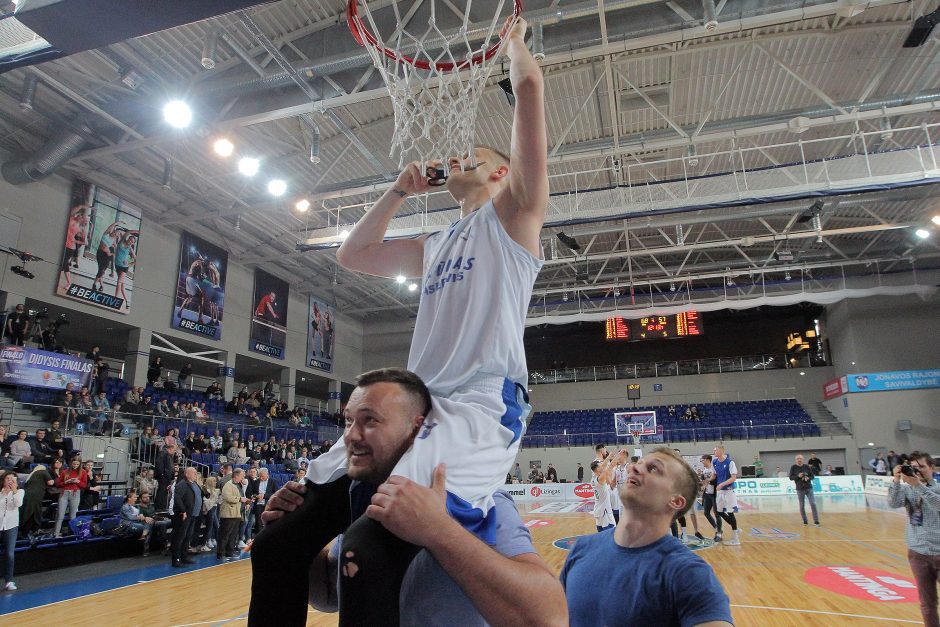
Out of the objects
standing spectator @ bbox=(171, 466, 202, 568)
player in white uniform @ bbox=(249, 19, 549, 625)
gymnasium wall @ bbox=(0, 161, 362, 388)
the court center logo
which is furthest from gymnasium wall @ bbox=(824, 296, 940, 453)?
player in white uniform @ bbox=(249, 19, 549, 625)

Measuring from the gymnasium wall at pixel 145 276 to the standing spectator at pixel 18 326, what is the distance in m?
1.19

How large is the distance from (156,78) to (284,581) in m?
12.2

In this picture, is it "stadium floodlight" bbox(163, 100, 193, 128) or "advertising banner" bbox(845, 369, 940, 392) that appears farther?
"advertising banner" bbox(845, 369, 940, 392)

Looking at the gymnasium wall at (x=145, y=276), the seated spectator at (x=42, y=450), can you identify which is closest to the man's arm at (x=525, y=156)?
the seated spectator at (x=42, y=450)

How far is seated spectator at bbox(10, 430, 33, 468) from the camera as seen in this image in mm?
10250

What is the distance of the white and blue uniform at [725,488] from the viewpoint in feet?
34.4

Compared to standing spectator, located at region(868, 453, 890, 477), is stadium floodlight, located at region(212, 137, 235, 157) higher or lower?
higher

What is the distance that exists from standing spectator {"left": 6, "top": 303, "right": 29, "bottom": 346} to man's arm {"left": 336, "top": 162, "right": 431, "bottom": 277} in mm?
14217

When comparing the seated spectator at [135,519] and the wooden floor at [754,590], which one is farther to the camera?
the seated spectator at [135,519]

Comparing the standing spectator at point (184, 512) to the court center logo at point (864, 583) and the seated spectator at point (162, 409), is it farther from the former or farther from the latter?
the court center logo at point (864, 583)

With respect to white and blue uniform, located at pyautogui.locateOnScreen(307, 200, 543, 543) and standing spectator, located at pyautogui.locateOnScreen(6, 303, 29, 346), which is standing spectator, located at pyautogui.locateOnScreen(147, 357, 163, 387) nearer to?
standing spectator, located at pyautogui.locateOnScreen(6, 303, 29, 346)

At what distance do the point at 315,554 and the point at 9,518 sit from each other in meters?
8.53

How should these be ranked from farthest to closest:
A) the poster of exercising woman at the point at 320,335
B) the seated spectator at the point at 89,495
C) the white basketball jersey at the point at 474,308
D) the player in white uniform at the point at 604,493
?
the poster of exercising woman at the point at 320,335 → the seated spectator at the point at 89,495 → the player in white uniform at the point at 604,493 → the white basketball jersey at the point at 474,308

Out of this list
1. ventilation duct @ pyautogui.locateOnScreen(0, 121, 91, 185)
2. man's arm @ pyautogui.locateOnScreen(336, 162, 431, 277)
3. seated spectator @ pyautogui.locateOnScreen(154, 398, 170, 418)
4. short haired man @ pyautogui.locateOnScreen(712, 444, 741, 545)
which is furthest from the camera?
seated spectator @ pyautogui.locateOnScreen(154, 398, 170, 418)
